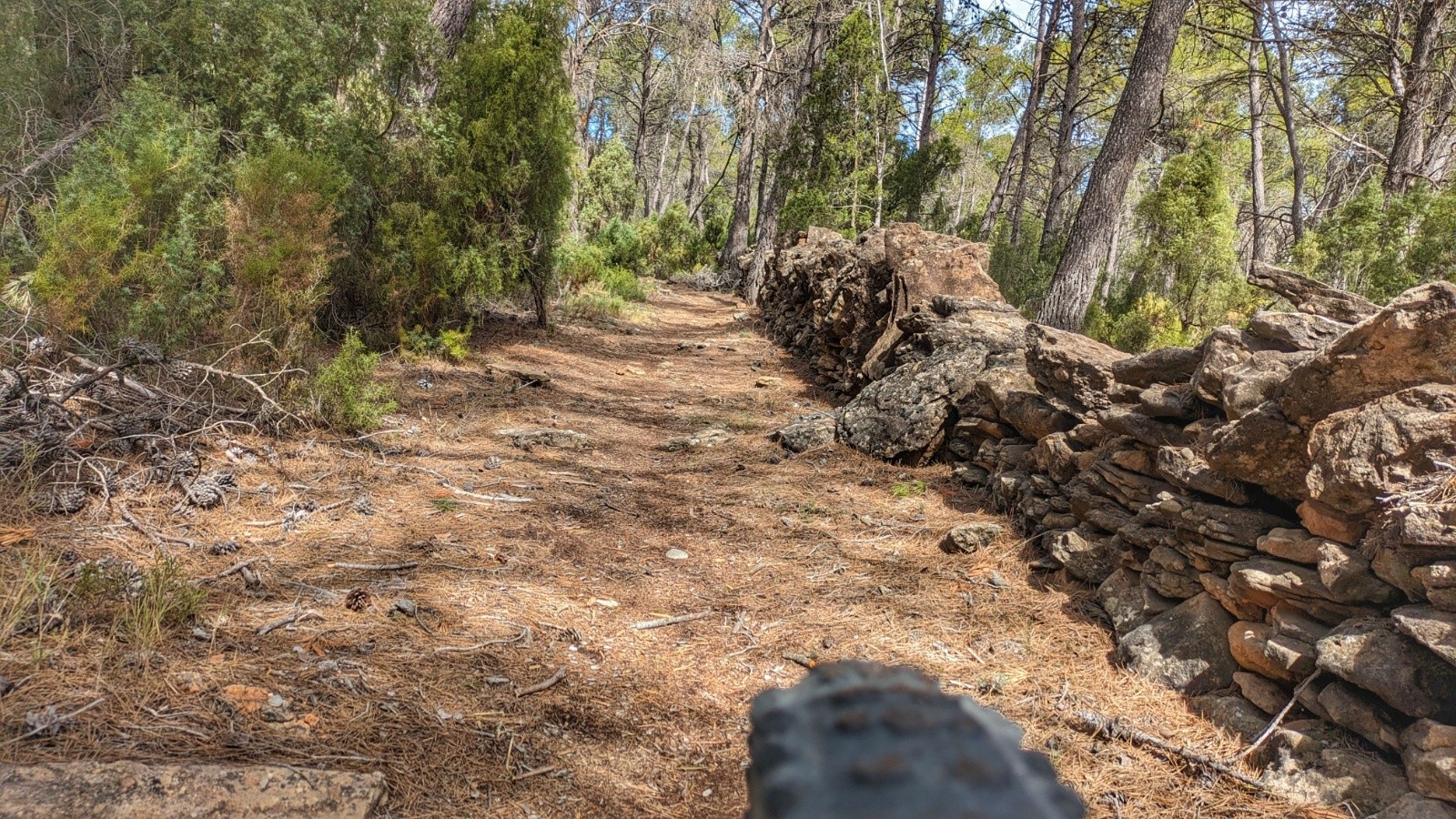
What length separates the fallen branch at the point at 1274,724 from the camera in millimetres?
2242

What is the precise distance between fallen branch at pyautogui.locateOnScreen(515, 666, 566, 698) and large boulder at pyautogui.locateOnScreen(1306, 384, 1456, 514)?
257cm

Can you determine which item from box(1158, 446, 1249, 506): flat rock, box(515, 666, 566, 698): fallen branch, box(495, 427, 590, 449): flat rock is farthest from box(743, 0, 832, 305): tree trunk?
box(515, 666, 566, 698): fallen branch

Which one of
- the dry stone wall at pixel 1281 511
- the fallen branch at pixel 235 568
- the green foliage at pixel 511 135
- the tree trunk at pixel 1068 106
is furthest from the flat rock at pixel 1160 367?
the tree trunk at pixel 1068 106

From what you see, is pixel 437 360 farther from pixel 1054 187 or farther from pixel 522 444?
pixel 1054 187

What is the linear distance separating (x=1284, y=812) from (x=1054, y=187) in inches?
532

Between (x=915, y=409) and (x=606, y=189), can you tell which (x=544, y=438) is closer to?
(x=915, y=409)

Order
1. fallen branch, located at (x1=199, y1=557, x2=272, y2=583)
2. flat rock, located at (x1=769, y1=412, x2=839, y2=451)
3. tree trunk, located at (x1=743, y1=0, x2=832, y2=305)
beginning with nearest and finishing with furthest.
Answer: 1. fallen branch, located at (x1=199, y1=557, x2=272, y2=583)
2. flat rock, located at (x1=769, y1=412, x2=839, y2=451)
3. tree trunk, located at (x1=743, y1=0, x2=832, y2=305)

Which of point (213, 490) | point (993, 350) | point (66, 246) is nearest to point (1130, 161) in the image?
point (993, 350)

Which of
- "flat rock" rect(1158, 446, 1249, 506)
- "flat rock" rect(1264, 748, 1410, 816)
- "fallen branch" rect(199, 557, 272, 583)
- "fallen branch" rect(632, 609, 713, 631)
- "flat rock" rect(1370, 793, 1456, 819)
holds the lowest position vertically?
"fallen branch" rect(632, 609, 713, 631)

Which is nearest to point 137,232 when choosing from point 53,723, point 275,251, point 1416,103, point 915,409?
point 275,251

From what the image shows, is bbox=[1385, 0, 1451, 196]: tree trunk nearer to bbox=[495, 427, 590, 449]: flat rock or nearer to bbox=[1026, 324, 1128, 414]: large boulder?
bbox=[1026, 324, 1128, 414]: large boulder

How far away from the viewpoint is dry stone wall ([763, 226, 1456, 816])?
A: 6.65ft

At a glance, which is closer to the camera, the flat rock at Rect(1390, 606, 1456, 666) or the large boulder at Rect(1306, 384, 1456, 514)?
the flat rock at Rect(1390, 606, 1456, 666)

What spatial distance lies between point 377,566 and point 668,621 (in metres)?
1.25
